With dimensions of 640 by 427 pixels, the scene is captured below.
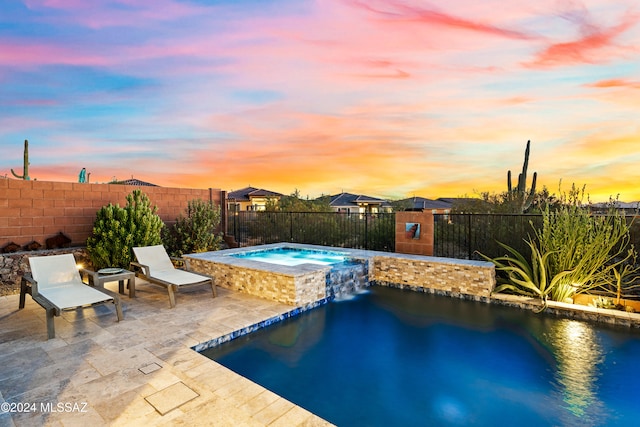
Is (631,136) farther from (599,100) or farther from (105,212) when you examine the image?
(105,212)

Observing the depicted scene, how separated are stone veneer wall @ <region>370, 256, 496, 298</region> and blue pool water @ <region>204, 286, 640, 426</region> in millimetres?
695

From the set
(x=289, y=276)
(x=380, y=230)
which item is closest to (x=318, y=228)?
(x=380, y=230)

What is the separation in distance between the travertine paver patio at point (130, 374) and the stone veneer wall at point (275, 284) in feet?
1.47

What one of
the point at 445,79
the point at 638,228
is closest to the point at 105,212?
the point at 445,79

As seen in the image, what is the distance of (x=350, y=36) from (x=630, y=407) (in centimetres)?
807

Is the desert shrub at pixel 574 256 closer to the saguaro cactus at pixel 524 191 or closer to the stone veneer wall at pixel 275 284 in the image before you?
the stone veneer wall at pixel 275 284

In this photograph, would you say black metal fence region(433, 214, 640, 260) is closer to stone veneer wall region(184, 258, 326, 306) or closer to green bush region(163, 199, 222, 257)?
stone veneer wall region(184, 258, 326, 306)

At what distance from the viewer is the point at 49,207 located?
7789 millimetres

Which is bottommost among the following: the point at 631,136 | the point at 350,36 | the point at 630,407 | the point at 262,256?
the point at 630,407

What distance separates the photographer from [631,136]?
9305mm

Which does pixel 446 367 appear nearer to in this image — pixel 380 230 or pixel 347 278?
pixel 347 278

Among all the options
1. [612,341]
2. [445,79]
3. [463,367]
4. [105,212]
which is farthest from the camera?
[445,79]

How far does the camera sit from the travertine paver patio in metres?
2.61

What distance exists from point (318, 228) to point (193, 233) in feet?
13.3
